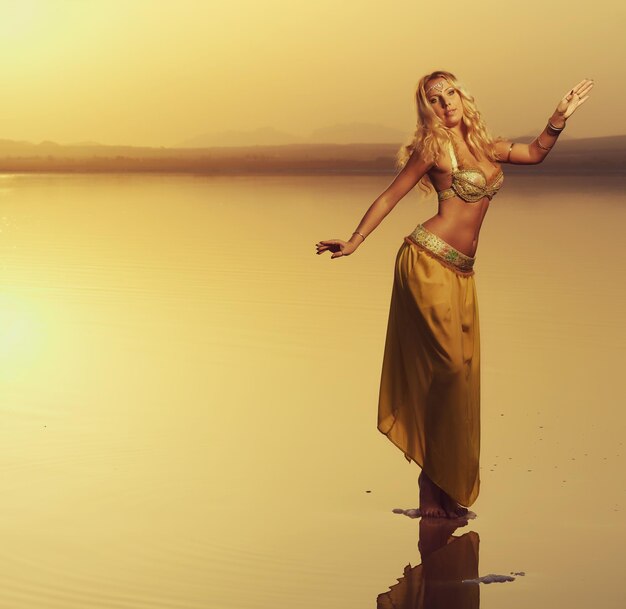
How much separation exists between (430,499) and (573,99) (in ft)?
5.05

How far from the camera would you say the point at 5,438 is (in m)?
6.69

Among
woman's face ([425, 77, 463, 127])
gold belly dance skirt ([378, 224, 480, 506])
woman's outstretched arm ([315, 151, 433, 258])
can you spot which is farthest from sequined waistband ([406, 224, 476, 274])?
woman's face ([425, 77, 463, 127])

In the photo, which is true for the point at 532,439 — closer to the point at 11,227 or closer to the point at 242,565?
the point at 242,565

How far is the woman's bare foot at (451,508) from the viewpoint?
5469mm

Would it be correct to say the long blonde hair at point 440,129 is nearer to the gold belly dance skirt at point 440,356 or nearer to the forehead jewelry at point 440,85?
the forehead jewelry at point 440,85

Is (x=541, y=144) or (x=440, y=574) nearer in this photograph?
(x=440, y=574)

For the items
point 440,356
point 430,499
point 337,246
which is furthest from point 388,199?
point 430,499

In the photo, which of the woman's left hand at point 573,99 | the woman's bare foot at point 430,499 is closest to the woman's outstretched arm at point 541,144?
the woman's left hand at point 573,99

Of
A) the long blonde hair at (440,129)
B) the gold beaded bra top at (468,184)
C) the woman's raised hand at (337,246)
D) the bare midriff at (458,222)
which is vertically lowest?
the woman's raised hand at (337,246)

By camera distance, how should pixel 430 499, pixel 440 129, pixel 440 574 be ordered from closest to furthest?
pixel 440 574
pixel 440 129
pixel 430 499

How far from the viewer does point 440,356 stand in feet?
17.8

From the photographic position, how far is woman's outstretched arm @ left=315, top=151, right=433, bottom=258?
5.36 m

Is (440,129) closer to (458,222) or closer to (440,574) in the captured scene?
(458,222)

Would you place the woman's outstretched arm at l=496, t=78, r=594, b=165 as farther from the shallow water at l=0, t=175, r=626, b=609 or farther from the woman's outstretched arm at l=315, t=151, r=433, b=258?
the shallow water at l=0, t=175, r=626, b=609
